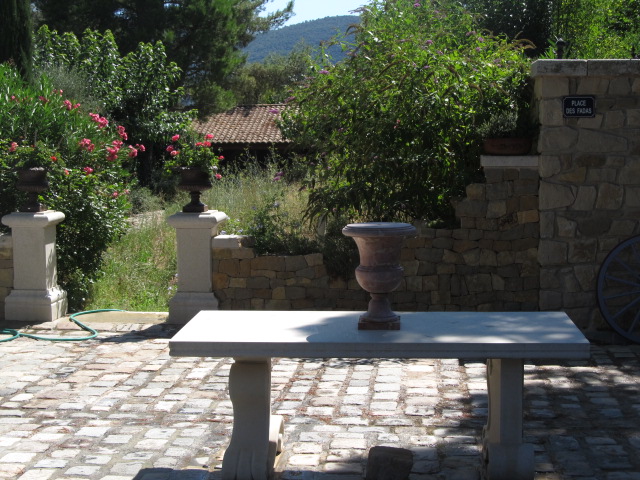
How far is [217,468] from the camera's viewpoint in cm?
439

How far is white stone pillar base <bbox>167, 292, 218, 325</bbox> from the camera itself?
7.83 m

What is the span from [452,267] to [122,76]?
14.6 meters

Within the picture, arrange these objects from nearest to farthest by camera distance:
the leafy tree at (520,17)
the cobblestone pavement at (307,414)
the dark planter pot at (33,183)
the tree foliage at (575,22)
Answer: the cobblestone pavement at (307,414) → the dark planter pot at (33,183) → the tree foliage at (575,22) → the leafy tree at (520,17)

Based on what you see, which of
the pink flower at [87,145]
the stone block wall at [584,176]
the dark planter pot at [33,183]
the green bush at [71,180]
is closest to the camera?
the stone block wall at [584,176]

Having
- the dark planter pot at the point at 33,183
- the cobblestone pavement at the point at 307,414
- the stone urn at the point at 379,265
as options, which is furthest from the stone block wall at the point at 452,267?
the stone urn at the point at 379,265

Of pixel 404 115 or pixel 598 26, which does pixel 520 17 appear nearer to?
pixel 598 26

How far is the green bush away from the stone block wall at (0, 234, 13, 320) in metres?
0.66

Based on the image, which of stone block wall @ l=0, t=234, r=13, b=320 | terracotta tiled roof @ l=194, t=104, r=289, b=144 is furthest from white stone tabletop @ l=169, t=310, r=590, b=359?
terracotta tiled roof @ l=194, t=104, r=289, b=144

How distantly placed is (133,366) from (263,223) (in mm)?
2265

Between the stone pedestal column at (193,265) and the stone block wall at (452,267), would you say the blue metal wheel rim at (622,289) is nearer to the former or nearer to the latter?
the stone block wall at (452,267)

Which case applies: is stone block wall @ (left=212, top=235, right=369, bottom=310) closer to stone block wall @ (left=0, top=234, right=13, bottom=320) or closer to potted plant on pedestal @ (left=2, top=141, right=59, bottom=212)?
potted plant on pedestal @ (left=2, top=141, right=59, bottom=212)

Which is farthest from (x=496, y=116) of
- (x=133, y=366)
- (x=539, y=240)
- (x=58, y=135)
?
(x=58, y=135)

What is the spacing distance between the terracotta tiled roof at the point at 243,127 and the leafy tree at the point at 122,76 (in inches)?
231

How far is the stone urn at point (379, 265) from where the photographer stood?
413 centimetres
